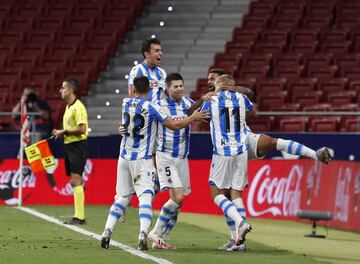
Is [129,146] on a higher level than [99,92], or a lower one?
lower

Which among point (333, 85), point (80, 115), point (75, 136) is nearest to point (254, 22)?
point (333, 85)

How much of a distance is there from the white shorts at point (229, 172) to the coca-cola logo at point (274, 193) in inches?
216

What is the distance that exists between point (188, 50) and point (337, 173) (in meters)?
11.7

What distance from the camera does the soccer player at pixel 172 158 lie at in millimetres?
12547

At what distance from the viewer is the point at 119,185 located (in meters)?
12.1

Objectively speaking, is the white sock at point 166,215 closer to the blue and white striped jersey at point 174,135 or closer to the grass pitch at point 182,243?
the grass pitch at point 182,243

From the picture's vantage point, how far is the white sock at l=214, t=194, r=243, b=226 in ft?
39.4

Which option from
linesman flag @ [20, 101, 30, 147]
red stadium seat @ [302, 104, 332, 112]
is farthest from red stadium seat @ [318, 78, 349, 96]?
linesman flag @ [20, 101, 30, 147]

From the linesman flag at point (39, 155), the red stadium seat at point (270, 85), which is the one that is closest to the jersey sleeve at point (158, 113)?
the linesman flag at point (39, 155)

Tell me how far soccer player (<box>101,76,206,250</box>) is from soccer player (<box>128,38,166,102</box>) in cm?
119

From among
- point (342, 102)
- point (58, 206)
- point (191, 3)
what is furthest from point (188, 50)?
point (58, 206)

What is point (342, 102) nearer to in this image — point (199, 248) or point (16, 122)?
point (16, 122)

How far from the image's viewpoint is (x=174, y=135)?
1281 cm

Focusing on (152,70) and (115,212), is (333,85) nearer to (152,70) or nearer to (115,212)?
(152,70)
